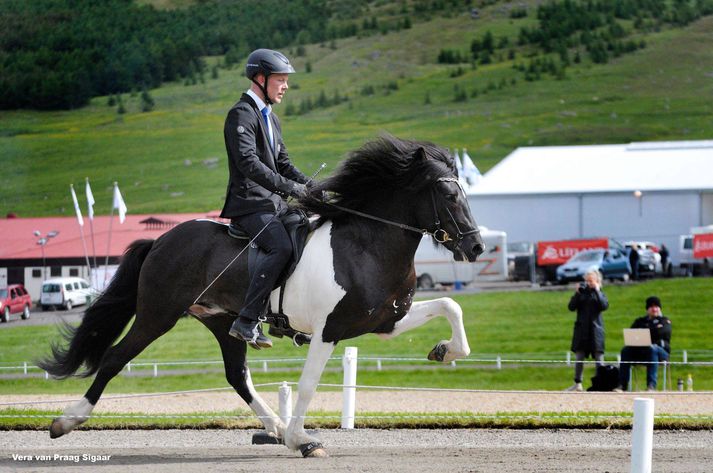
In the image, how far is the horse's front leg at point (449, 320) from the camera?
23.6 ft

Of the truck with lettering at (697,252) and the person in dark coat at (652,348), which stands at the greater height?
the person in dark coat at (652,348)

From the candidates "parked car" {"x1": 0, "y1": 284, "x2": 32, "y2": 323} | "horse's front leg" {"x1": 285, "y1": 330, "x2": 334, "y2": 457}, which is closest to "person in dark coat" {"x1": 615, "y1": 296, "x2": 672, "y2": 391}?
"horse's front leg" {"x1": 285, "y1": 330, "x2": 334, "y2": 457}

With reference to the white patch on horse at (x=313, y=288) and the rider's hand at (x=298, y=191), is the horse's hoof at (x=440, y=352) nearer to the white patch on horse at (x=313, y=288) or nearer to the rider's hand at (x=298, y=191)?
the white patch on horse at (x=313, y=288)

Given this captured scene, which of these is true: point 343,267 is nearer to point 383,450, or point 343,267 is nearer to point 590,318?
point 383,450

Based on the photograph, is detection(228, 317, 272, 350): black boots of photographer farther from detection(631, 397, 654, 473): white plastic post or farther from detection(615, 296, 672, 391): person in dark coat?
detection(615, 296, 672, 391): person in dark coat

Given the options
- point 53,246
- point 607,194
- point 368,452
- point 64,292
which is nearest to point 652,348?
point 368,452

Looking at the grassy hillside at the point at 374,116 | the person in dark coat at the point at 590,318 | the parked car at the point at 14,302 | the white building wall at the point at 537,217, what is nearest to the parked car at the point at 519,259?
the white building wall at the point at 537,217

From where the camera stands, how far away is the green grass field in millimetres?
16625

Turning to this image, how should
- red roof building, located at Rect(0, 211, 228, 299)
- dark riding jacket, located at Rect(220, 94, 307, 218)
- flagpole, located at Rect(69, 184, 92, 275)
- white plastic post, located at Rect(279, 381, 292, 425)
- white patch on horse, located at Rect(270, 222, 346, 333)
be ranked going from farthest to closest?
flagpole, located at Rect(69, 184, 92, 275), red roof building, located at Rect(0, 211, 228, 299), white plastic post, located at Rect(279, 381, 292, 425), dark riding jacket, located at Rect(220, 94, 307, 218), white patch on horse, located at Rect(270, 222, 346, 333)

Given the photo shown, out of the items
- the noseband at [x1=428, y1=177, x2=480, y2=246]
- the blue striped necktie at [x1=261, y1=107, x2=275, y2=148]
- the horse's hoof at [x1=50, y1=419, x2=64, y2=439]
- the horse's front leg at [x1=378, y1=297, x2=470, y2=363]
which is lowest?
the horse's hoof at [x1=50, y1=419, x2=64, y2=439]

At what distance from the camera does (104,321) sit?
816cm

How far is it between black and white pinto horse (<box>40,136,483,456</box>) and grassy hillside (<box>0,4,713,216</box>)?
1153cm

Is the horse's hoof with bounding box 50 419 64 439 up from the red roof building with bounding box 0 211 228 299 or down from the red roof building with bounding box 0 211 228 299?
up

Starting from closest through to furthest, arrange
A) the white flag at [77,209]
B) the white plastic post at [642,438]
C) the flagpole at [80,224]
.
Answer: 1. the white plastic post at [642,438]
2. the flagpole at [80,224]
3. the white flag at [77,209]
